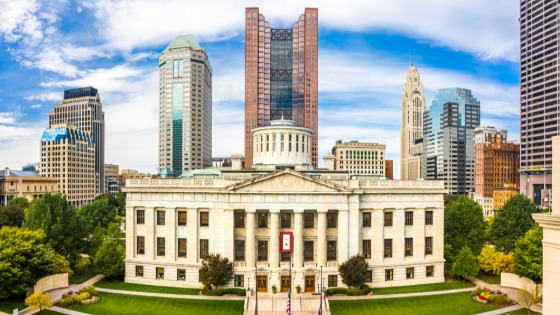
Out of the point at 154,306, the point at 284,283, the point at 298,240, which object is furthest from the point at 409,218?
the point at 154,306

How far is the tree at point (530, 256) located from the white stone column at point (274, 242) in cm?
3383

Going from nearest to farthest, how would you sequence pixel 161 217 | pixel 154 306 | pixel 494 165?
pixel 154 306, pixel 161 217, pixel 494 165

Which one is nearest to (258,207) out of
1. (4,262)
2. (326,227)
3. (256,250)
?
(256,250)

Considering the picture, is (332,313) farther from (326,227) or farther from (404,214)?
(404,214)

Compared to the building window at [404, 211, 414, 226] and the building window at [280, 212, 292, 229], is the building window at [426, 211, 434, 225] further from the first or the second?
the building window at [280, 212, 292, 229]

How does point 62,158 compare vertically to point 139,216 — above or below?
above

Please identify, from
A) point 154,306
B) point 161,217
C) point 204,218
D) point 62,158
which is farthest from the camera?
point 62,158

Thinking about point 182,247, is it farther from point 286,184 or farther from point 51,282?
point 286,184

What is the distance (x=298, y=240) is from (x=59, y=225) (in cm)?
4015

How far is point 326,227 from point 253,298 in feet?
47.6

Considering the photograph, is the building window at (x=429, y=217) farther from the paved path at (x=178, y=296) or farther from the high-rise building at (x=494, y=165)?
the high-rise building at (x=494, y=165)

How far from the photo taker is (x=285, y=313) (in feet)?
163

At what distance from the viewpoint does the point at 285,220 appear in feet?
192

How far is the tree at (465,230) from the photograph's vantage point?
228ft
